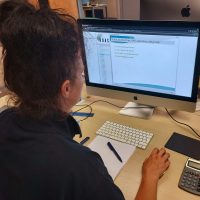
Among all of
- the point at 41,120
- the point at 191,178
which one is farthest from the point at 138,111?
the point at 41,120

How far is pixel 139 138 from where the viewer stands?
1139 mm

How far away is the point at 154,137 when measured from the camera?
1150 millimetres

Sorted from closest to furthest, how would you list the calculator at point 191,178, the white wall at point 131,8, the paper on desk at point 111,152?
1. the calculator at point 191,178
2. the paper on desk at point 111,152
3. the white wall at point 131,8

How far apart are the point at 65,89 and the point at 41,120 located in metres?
0.11

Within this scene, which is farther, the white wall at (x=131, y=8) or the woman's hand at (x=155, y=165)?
the white wall at (x=131, y=8)

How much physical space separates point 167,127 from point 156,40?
0.40m

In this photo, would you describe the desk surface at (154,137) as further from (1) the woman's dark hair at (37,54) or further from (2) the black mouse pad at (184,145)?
(1) the woman's dark hair at (37,54)

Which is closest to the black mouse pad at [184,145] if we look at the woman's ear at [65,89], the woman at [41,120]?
the woman at [41,120]

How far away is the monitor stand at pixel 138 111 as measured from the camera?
1310 millimetres

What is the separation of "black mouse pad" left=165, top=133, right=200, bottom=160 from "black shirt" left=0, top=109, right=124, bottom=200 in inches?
18.0

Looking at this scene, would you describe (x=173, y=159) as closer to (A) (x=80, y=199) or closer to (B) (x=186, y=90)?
(B) (x=186, y=90)

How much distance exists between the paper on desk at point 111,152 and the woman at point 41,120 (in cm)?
28

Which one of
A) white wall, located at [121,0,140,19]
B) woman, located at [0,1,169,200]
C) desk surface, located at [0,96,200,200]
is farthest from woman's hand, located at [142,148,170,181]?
white wall, located at [121,0,140,19]

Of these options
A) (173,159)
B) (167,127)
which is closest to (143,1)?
(167,127)
